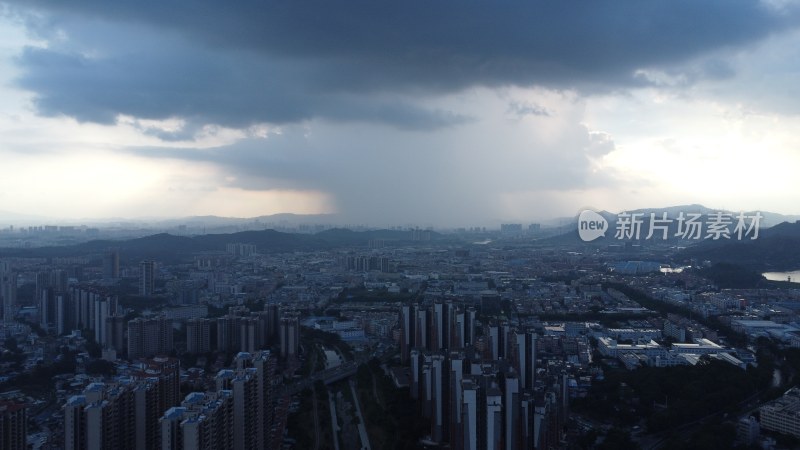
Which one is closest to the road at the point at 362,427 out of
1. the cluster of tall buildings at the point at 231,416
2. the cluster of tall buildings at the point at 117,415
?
the cluster of tall buildings at the point at 231,416

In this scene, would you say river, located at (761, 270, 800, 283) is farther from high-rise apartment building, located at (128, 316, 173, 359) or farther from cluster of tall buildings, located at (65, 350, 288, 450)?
cluster of tall buildings, located at (65, 350, 288, 450)

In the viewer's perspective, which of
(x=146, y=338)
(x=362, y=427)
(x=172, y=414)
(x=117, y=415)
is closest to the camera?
(x=172, y=414)

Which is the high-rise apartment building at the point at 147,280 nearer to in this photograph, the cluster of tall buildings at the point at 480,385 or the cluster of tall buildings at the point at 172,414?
the cluster of tall buildings at the point at 480,385

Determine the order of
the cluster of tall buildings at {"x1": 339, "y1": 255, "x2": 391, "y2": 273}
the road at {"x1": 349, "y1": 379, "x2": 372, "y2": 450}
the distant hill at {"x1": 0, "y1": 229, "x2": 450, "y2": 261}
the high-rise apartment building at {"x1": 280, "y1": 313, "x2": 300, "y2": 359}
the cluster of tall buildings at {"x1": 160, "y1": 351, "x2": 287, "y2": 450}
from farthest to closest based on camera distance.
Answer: the distant hill at {"x1": 0, "y1": 229, "x2": 450, "y2": 261} → the cluster of tall buildings at {"x1": 339, "y1": 255, "x2": 391, "y2": 273} → the high-rise apartment building at {"x1": 280, "y1": 313, "x2": 300, "y2": 359} → the road at {"x1": 349, "y1": 379, "x2": 372, "y2": 450} → the cluster of tall buildings at {"x1": 160, "y1": 351, "x2": 287, "y2": 450}

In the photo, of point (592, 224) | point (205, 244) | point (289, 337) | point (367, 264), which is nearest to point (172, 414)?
point (289, 337)

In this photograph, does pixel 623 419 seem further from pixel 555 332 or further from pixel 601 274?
pixel 601 274

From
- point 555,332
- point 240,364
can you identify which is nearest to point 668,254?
point 555,332

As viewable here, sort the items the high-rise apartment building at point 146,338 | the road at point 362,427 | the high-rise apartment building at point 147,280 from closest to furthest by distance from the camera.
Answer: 1. the road at point 362,427
2. the high-rise apartment building at point 146,338
3. the high-rise apartment building at point 147,280

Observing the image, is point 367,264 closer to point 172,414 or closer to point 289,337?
point 289,337

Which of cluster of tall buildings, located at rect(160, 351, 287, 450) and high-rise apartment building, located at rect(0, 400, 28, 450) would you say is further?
high-rise apartment building, located at rect(0, 400, 28, 450)

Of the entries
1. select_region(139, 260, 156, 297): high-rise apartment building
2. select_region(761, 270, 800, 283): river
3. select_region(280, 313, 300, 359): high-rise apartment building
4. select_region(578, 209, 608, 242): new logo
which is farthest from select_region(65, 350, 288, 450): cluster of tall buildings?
select_region(761, 270, 800, 283): river
